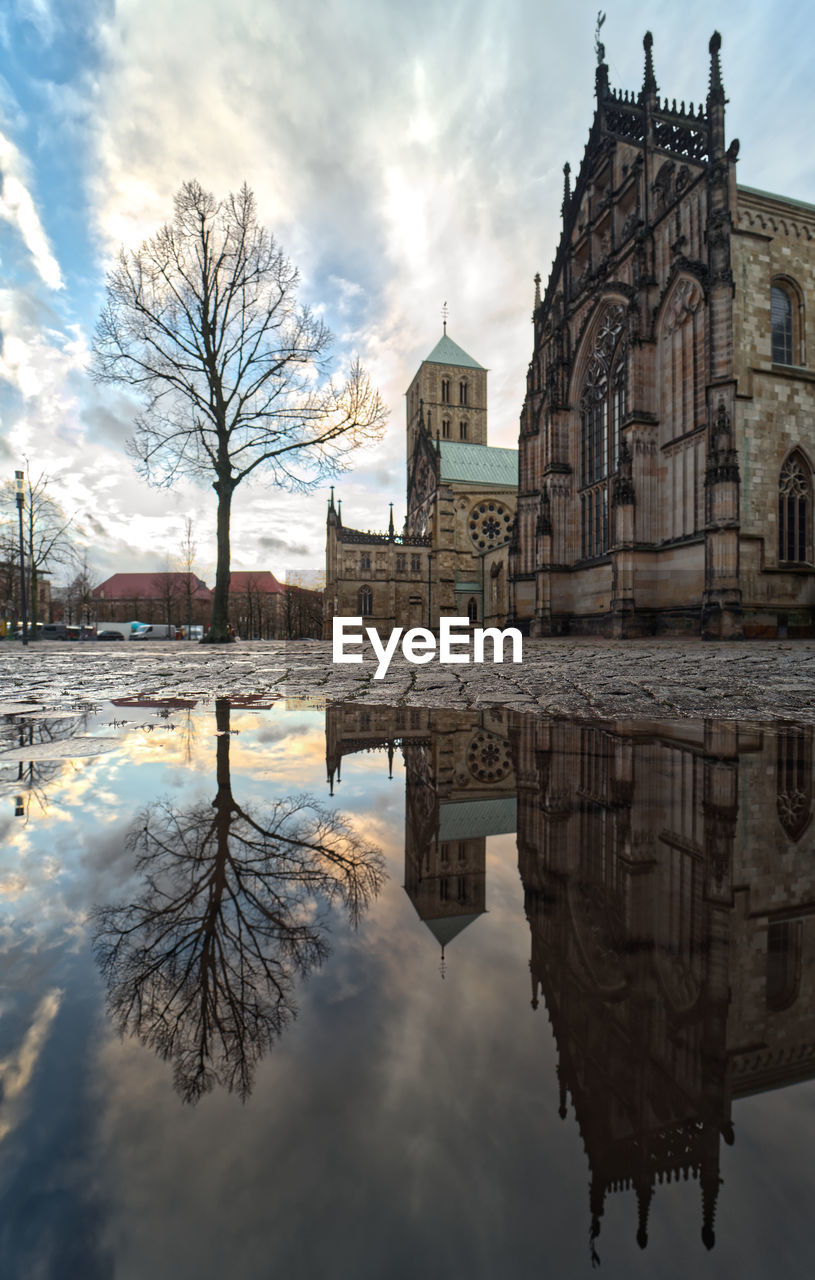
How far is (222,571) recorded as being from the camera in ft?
51.9

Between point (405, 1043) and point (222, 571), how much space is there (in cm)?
1600

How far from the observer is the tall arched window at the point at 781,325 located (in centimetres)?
1667

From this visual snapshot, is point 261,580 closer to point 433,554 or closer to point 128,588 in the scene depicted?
point 128,588

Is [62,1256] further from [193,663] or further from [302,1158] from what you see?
[193,663]

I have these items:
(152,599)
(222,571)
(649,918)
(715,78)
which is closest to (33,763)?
(649,918)

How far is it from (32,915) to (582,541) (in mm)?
23767

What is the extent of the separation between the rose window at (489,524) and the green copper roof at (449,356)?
19.4 metres

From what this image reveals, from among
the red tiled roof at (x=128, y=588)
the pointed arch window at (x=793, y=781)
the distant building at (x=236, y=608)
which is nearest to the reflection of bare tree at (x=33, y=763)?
the pointed arch window at (x=793, y=781)

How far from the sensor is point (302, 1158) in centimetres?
61

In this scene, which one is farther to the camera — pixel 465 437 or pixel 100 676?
pixel 465 437

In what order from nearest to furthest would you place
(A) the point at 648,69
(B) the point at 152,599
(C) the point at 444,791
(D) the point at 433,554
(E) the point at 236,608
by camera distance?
(C) the point at 444,791, (A) the point at 648,69, (D) the point at 433,554, (E) the point at 236,608, (B) the point at 152,599

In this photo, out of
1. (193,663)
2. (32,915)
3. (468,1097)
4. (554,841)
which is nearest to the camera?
(468,1097)

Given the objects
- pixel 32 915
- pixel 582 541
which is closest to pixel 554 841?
pixel 32 915

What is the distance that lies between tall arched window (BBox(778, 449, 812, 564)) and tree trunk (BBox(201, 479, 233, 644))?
14938mm
